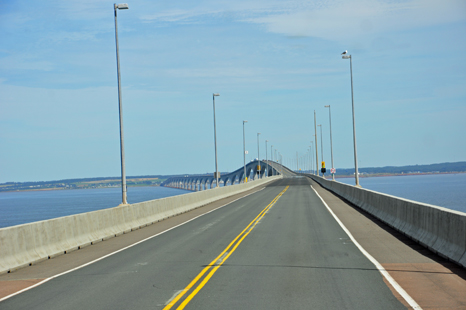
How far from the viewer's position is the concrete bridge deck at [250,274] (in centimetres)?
802

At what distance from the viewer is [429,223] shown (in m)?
13.4

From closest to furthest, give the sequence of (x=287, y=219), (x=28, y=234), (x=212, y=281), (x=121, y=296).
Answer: (x=121, y=296) < (x=212, y=281) < (x=28, y=234) < (x=287, y=219)

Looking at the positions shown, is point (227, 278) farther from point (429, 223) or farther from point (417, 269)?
point (429, 223)

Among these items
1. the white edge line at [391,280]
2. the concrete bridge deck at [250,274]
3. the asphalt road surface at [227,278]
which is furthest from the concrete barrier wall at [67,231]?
the white edge line at [391,280]

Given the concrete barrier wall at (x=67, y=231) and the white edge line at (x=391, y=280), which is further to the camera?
the concrete barrier wall at (x=67, y=231)

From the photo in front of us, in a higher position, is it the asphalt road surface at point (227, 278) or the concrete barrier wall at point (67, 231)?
the concrete barrier wall at point (67, 231)

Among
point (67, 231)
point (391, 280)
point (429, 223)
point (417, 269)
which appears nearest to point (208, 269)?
point (391, 280)

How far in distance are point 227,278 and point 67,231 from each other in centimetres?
701

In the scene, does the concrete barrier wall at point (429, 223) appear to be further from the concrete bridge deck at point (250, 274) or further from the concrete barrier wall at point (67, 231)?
the concrete barrier wall at point (67, 231)

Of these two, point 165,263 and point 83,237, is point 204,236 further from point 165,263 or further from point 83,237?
point 165,263

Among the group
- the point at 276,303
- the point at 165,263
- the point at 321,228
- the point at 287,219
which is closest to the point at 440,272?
the point at 276,303

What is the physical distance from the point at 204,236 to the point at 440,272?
873 cm

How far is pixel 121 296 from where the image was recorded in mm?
8547

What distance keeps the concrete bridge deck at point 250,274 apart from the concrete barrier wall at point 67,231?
34 centimetres
